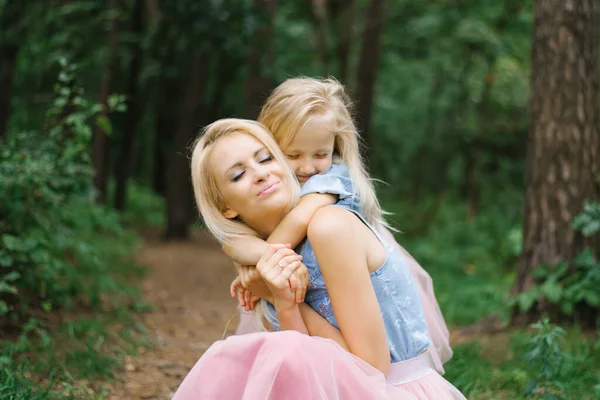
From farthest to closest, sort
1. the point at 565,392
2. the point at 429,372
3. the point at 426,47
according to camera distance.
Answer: the point at 426,47
the point at 565,392
the point at 429,372

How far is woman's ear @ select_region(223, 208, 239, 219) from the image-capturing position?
2.47 m

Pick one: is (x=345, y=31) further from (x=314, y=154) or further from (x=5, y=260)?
(x=314, y=154)

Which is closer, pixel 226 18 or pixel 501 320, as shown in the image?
pixel 501 320

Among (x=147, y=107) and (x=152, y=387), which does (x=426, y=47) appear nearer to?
(x=147, y=107)

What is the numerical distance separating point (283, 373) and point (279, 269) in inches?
13.1

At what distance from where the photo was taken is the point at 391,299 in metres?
2.37

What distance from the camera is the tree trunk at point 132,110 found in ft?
38.1

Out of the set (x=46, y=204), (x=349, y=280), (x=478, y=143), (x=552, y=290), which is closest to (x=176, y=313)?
(x=46, y=204)

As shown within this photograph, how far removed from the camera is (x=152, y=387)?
3.68m

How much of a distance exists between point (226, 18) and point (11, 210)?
209 inches

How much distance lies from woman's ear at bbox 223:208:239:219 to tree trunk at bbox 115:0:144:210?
370 inches

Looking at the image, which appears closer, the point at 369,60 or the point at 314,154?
the point at 314,154

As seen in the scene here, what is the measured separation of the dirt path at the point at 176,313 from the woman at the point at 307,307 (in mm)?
1349

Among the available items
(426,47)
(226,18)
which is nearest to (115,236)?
(226,18)
